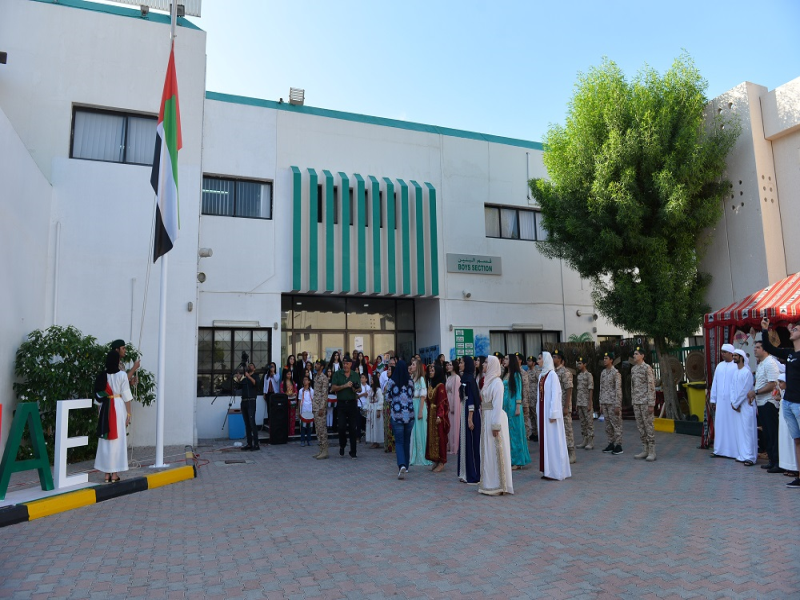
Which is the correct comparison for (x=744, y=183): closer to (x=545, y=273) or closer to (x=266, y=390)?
(x=545, y=273)

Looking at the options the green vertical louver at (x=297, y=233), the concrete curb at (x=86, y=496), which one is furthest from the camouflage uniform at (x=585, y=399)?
the green vertical louver at (x=297, y=233)

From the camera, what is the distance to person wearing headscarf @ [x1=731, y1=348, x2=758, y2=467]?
1007 cm

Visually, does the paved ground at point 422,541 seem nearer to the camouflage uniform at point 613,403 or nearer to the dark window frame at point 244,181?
the camouflage uniform at point 613,403

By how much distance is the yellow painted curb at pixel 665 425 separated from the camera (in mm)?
14695

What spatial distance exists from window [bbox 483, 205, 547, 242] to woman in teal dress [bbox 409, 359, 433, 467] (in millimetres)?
10494

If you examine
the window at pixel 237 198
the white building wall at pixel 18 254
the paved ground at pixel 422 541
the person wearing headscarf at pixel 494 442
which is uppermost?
the window at pixel 237 198

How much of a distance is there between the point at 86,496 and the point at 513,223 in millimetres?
16158

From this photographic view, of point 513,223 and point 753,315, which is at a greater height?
point 513,223

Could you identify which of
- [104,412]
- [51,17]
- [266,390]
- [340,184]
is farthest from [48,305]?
[340,184]

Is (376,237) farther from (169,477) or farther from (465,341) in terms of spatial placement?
(169,477)

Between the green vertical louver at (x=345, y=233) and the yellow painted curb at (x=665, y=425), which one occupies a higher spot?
the green vertical louver at (x=345, y=233)

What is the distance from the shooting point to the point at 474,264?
19.3 meters

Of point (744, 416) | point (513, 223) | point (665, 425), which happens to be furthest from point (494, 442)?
point (513, 223)

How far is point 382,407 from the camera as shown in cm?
1327
